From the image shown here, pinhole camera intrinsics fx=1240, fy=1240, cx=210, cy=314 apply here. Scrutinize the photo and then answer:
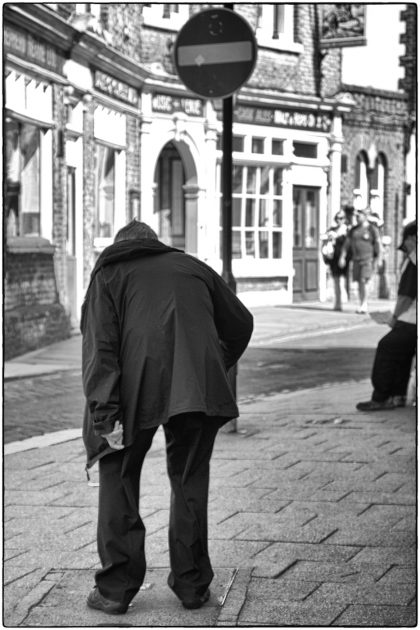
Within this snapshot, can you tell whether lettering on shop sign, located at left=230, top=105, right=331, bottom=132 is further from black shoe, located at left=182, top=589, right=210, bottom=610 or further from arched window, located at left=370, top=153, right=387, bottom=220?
black shoe, located at left=182, top=589, right=210, bottom=610

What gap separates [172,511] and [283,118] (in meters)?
20.9

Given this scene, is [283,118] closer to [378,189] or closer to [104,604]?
[378,189]

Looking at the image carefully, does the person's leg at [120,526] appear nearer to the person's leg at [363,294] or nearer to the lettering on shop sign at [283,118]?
the person's leg at [363,294]

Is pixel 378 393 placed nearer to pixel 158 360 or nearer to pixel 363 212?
pixel 158 360

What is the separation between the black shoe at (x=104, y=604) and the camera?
4.71 meters

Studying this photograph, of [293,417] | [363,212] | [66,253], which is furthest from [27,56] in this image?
[363,212]

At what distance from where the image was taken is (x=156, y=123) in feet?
72.3

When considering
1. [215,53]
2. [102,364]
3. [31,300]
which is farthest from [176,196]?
[102,364]

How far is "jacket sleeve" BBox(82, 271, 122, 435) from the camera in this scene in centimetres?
451

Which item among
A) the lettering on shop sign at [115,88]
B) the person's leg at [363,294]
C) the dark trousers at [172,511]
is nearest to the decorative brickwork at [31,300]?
the lettering on shop sign at [115,88]

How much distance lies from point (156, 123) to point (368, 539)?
17.0 metres

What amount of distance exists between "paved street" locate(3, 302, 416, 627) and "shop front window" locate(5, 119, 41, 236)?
5995 mm

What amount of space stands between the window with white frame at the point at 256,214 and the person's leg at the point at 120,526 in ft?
60.7

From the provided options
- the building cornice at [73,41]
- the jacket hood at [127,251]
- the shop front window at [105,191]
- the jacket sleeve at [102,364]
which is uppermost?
the building cornice at [73,41]
